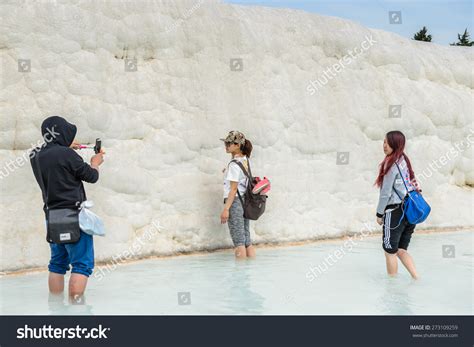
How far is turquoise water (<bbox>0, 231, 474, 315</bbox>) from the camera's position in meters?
5.07

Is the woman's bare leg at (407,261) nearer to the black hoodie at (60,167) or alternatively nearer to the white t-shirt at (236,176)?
the white t-shirt at (236,176)

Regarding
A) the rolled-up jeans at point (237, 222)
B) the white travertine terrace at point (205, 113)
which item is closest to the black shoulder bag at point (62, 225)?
the white travertine terrace at point (205, 113)

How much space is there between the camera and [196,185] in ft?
26.0

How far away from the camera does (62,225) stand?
5031mm

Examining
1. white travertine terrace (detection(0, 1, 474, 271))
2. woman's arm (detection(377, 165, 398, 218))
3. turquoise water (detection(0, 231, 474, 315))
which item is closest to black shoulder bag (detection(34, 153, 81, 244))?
turquoise water (detection(0, 231, 474, 315))

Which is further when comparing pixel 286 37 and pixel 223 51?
pixel 286 37

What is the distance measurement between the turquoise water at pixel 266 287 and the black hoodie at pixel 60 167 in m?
0.88

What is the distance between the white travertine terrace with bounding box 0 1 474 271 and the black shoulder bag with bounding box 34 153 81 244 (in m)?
1.71

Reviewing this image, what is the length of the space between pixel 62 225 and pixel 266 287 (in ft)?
6.52

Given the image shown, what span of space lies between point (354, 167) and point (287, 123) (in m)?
1.42

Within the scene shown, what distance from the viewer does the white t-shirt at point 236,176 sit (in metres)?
7.15

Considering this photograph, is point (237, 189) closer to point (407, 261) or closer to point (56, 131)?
point (407, 261)
